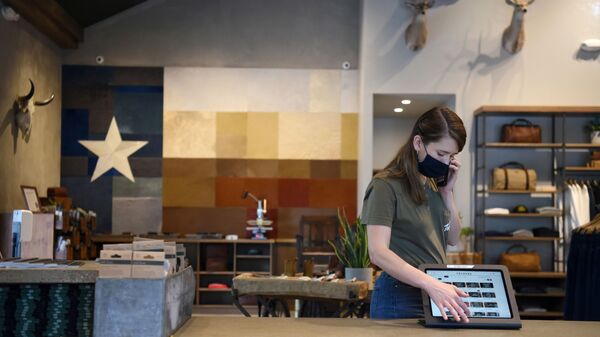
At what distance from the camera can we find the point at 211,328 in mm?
2500

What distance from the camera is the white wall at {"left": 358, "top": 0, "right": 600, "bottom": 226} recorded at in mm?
9188

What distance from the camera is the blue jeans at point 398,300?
275cm

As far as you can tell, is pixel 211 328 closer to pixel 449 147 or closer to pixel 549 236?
pixel 449 147

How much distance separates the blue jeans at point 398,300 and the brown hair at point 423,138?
0.31 metres

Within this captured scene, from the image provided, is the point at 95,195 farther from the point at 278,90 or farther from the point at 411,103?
the point at 411,103

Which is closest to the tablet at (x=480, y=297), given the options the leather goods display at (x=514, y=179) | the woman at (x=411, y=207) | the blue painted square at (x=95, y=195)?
the woman at (x=411, y=207)

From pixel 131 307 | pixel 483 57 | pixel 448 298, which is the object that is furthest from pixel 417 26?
pixel 131 307

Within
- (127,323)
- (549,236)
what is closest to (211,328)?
(127,323)

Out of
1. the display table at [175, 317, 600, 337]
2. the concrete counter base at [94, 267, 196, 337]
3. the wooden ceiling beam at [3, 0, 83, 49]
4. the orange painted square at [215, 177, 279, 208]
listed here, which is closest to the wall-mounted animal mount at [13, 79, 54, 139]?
the wooden ceiling beam at [3, 0, 83, 49]

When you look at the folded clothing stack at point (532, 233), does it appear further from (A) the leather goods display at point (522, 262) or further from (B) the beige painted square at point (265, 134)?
(B) the beige painted square at point (265, 134)

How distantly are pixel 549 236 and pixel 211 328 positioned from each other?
692 cm

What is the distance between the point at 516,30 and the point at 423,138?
6673mm

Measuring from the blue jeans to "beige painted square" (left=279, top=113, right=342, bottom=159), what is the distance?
776cm

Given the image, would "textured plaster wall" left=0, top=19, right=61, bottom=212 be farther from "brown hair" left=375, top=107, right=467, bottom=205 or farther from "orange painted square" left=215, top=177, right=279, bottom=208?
"brown hair" left=375, top=107, right=467, bottom=205
